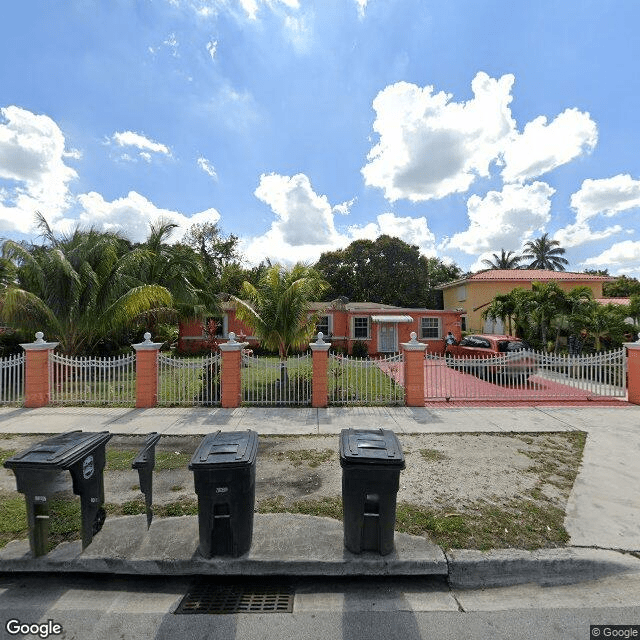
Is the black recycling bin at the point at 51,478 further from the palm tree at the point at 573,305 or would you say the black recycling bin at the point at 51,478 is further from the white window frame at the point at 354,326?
the white window frame at the point at 354,326

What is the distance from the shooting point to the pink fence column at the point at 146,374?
896 cm

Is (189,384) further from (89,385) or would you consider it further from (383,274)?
(383,274)

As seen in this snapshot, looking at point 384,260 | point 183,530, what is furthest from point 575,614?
point 384,260

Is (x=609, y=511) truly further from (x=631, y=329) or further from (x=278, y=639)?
(x=631, y=329)

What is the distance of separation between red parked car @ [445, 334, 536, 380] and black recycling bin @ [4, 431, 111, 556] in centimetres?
790

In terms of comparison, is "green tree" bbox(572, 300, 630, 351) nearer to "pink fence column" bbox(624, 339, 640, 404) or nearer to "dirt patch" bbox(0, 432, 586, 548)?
"pink fence column" bbox(624, 339, 640, 404)

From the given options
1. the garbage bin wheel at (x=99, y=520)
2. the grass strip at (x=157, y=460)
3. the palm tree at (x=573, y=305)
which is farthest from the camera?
the palm tree at (x=573, y=305)

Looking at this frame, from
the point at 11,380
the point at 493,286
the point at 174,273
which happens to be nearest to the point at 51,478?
the point at 11,380

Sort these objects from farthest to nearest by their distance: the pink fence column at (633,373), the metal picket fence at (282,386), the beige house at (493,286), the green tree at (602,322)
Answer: the beige house at (493,286) < the green tree at (602,322) < the pink fence column at (633,373) < the metal picket fence at (282,386)

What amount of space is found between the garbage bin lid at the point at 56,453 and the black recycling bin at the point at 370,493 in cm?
230

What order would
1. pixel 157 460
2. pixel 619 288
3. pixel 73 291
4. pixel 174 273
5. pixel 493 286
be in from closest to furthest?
pixel 157 460
pixel 73 291
pixel 174 273
pixel 493 286
pixel 619 288

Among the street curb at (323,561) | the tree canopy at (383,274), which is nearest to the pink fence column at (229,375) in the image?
the street curb at (323,561)

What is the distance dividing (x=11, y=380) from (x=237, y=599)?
9.10 m

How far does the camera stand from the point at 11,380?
362 inches
